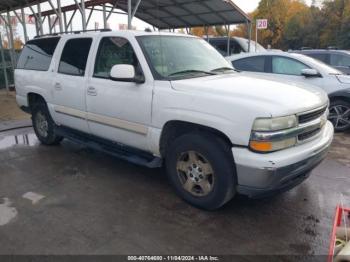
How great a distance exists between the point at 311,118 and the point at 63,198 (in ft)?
9.61

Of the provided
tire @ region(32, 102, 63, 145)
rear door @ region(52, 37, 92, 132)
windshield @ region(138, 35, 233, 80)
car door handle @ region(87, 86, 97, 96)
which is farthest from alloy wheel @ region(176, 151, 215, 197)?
tire @ region(32, 102, 63, 145)

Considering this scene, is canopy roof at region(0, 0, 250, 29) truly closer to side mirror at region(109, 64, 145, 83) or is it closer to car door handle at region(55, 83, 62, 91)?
car door handle at region(55, 83, 62, 91)

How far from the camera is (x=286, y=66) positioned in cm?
747

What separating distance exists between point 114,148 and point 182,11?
1017 centimetres

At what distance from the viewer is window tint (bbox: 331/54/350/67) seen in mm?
9203

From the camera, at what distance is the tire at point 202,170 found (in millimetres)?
3305

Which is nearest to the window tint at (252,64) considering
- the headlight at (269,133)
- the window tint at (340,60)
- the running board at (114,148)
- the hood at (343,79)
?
the hood at (343,79)

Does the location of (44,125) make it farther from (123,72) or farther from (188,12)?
(188,12)

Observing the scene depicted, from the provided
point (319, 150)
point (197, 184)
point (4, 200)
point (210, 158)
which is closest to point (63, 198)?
point (4, 200)

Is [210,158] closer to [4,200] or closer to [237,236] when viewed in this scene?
[237,236]

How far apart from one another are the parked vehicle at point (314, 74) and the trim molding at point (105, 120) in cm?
360

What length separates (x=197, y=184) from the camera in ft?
11.9

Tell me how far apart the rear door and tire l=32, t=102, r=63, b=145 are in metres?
0.49

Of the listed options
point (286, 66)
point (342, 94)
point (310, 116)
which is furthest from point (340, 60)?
point (310, 116)
